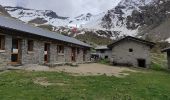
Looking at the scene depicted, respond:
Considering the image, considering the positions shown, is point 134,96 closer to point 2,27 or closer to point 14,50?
point 2,27

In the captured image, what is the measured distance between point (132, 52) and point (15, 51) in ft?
78.5

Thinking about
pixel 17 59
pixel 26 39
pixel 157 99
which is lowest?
pixel 157 99

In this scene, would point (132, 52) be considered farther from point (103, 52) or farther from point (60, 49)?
point (103, 52)

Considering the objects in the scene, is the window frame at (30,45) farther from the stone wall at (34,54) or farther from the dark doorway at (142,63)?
the dark doorway at (142,63)

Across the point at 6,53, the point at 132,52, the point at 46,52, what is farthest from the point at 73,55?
the point at 6,53

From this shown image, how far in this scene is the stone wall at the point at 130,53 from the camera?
153ft

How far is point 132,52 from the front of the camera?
156ft

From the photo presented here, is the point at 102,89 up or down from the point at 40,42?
down

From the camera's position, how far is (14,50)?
2716 centimetres

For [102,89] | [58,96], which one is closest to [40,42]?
[102,89]


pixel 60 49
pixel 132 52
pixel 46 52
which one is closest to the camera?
pixel 46 52

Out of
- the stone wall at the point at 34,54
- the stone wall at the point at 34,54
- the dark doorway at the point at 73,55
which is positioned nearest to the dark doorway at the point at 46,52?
the stone wall at the point at 34,54

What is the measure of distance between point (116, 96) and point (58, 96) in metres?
2.70

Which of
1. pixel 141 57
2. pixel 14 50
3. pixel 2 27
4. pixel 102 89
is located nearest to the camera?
pixel 102 89
